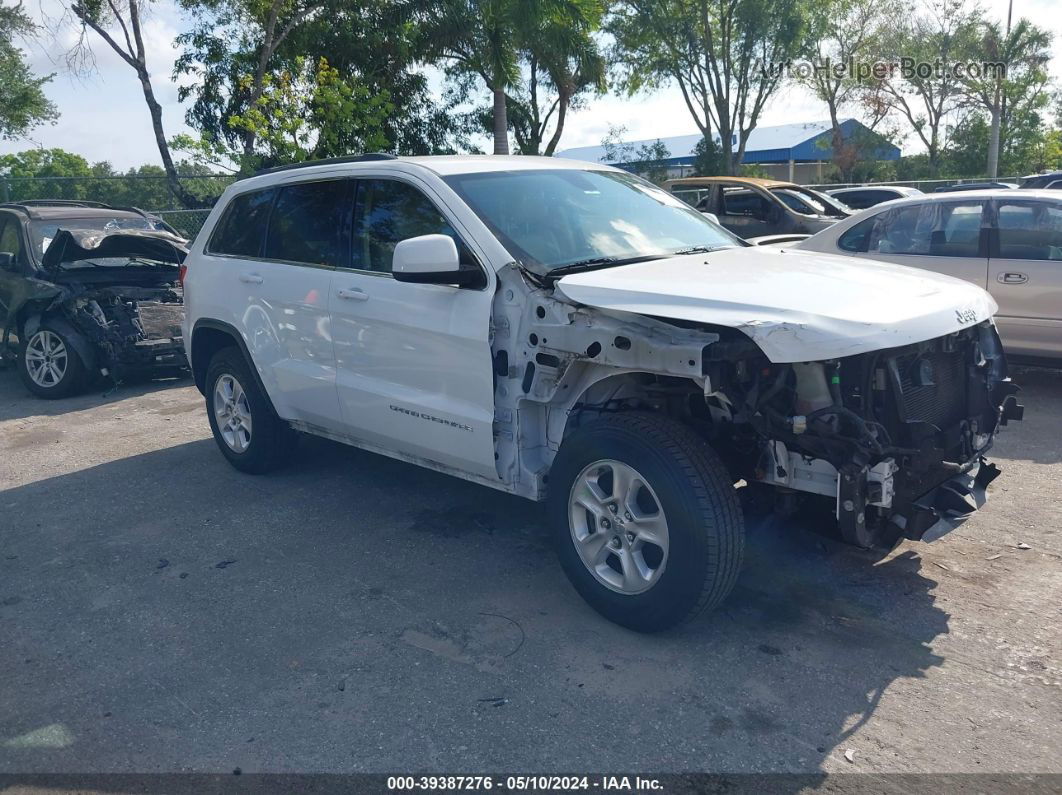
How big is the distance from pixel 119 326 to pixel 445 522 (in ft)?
17.6

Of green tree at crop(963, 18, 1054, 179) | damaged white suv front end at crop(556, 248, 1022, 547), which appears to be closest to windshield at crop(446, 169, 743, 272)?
damaged white suv front end at crop(556, 248, 1022, 547)

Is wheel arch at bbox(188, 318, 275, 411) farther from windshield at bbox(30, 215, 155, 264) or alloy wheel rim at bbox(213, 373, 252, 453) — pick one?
windshield at bbox(30, 215, 155, 264)

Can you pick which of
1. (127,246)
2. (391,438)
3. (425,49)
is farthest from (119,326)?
(425,49)

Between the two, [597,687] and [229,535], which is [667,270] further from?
[229,535]

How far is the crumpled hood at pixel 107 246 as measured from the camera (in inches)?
370

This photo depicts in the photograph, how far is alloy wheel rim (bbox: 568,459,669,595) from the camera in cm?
386

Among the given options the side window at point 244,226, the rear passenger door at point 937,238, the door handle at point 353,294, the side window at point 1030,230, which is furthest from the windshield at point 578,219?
the side window at point 1030,230

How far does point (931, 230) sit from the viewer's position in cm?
809

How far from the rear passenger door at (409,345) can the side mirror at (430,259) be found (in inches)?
6.5

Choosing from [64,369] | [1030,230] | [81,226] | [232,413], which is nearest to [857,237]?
[1030,230]

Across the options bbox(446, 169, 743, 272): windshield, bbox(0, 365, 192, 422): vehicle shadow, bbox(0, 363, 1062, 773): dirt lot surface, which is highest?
bbox(446, 169, 743, 272): windshield

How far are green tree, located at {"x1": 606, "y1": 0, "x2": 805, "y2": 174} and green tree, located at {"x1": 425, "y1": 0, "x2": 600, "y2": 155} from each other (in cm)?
984

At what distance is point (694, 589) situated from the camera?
12.0ft

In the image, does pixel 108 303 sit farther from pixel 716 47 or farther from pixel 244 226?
pixel 716 47
